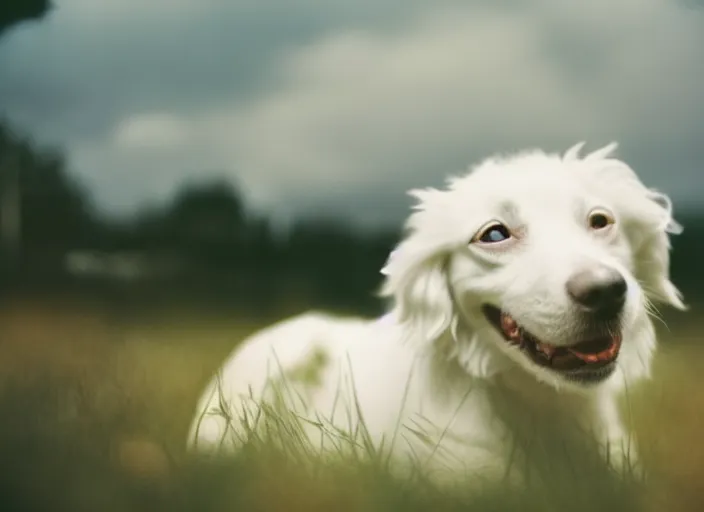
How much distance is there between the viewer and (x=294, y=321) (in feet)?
3.40

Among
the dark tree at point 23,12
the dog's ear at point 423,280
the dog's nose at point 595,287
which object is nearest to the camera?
the dog's nose at point 595,287

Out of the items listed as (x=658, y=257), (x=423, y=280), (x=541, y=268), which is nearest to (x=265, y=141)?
(x=423, y=280)

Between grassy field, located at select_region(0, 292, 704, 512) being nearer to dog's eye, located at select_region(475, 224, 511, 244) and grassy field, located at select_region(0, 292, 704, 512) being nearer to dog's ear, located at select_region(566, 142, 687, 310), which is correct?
dog's ear, located at select_region(566, 142, 687, 310)

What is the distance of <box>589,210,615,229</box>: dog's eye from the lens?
0.90 m

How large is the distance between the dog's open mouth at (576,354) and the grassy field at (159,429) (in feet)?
0.39

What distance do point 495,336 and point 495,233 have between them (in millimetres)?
113

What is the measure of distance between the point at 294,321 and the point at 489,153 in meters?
0.32

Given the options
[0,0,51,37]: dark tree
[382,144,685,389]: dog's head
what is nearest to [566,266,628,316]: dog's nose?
[382,144,685,389]: dog's head

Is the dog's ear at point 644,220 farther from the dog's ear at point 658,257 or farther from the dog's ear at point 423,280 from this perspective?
the dog's ear at point 423,280

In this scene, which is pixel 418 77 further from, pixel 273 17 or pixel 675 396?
pixel 675 396

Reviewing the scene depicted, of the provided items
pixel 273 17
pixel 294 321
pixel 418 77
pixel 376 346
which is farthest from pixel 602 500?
pixel 273 17

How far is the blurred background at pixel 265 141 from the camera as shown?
990 millimetres

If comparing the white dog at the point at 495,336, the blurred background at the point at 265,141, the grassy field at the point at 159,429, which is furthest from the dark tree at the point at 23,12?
the white dog at the point at 495,336

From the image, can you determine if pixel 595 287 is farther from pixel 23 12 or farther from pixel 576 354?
pixel 23 12
